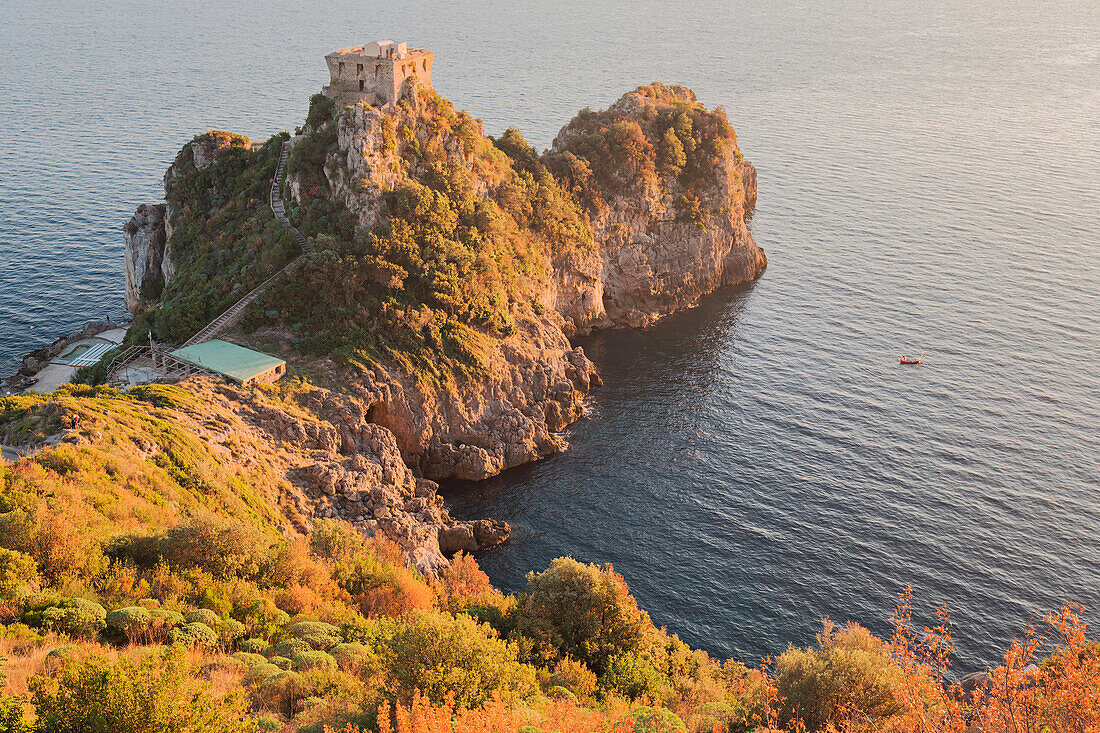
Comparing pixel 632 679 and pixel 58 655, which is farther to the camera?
pixel 632 679

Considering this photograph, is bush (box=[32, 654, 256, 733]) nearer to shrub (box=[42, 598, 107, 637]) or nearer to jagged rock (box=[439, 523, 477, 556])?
shrub (box=[42, 598, 107, 637])

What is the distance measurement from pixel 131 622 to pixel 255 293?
162 feet

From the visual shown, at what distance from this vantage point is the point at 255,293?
79.1 m

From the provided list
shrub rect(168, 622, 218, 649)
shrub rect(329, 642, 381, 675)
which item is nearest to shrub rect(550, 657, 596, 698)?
shrub rect(329, 642, 381, 675)

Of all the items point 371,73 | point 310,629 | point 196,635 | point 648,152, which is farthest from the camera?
point 648,152

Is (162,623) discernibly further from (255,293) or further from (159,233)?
(159,233)

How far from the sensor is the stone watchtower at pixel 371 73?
85.3 meters

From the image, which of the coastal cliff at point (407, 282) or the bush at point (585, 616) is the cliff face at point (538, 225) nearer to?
the coastal cliff at point (407, 282)

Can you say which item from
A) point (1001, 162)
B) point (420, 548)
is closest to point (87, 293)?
point (420, 548)

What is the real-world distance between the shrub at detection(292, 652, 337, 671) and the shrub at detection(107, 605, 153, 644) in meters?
6.52

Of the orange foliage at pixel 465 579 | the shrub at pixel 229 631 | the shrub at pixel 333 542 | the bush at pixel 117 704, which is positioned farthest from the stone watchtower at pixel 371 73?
the bush at pixel 117 704

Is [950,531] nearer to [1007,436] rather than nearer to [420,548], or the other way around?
[1007,436]

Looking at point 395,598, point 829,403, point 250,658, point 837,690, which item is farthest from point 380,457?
point 829,403

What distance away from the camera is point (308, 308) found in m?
78.4
